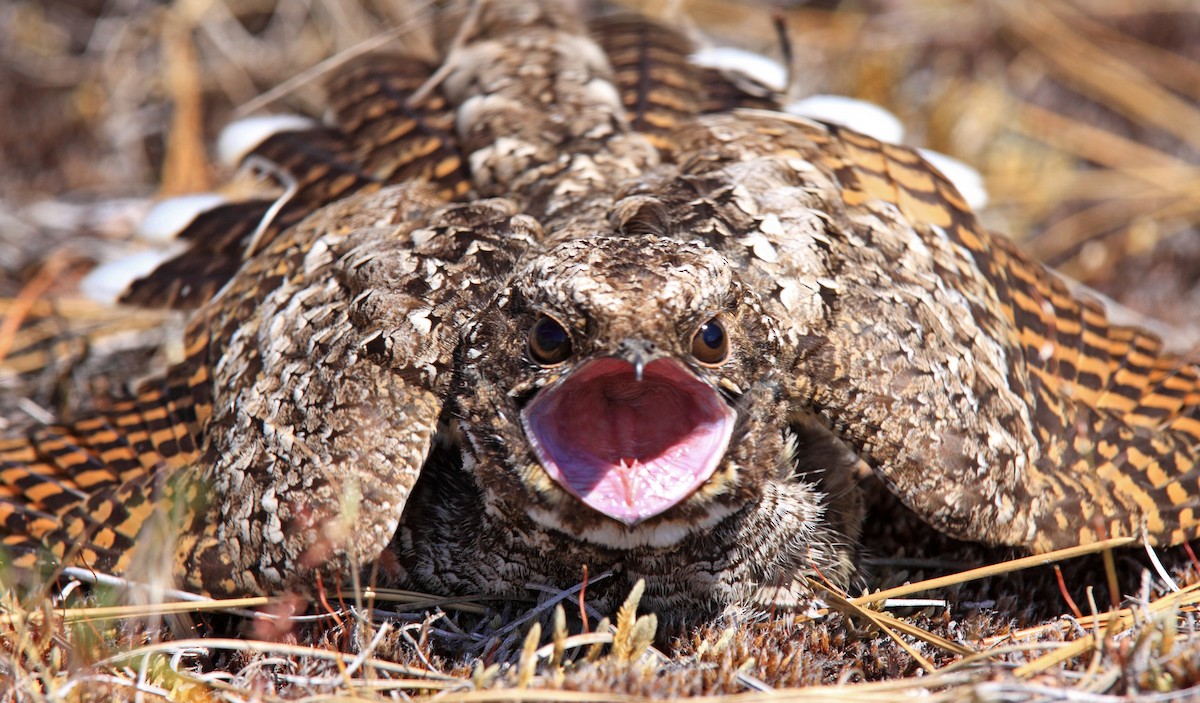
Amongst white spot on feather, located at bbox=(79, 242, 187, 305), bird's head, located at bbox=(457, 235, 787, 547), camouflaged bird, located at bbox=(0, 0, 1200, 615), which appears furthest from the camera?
white spot on feather, located at bbox=(79, 242, 187, 305)

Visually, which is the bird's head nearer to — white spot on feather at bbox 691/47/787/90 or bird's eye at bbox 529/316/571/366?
bird's eye at bbox 529/316/571/366

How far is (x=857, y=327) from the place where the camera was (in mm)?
2352

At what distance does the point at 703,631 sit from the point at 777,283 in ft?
2.58

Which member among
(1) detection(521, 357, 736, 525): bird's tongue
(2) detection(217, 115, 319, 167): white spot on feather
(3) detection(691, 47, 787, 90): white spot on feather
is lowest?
(1) detection(521, 357, 736, 525): bird's tongue

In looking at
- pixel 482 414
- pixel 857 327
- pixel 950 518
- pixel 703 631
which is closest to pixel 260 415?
pixel 482 414

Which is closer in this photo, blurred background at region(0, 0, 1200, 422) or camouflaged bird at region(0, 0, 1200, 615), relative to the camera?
camouflaged bird at region(0, 0, 1200, 615)

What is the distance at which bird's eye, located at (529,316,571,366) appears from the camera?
214 cm

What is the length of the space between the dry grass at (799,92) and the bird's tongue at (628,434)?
0.26m

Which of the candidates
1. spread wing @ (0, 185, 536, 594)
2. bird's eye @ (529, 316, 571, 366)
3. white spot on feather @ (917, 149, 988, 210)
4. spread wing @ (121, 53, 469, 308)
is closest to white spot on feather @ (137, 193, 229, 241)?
spread wing @ (121, 53, 469, 308)

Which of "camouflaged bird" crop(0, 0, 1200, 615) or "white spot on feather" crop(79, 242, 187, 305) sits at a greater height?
"white spot on feather" crop(79, 242, 187, 305)

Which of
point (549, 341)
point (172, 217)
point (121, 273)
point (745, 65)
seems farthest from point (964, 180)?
point (121, 273)

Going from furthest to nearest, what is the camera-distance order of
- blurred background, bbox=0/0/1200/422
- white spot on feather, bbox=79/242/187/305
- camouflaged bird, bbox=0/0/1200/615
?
blurred background, bbox=0/0/1200/422 < white spot on feather, bbox=79/242/187/305 < camouflaged bird, bbox=0/0/1200/615

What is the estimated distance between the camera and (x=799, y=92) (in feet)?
15.6

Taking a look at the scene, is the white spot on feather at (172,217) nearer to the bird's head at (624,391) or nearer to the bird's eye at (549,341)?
the bird's head at (624,391)
